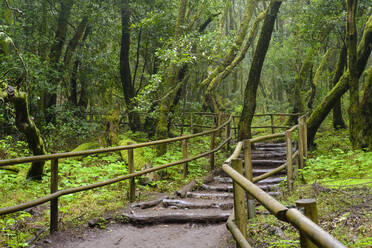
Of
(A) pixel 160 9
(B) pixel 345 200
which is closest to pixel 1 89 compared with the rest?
(B) pixel 345 200

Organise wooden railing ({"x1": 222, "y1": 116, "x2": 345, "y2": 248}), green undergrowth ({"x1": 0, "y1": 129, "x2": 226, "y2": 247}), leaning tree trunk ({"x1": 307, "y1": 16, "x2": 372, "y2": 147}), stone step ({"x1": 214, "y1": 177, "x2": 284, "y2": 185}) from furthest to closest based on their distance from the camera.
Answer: leaning tree trunk ({"x1": 307, "y1": 16, "x2": 372, "y2": 147}) → stone step ({"x1": 214, "y1": 177, "x2": 284, "y2": 185}) → green undergrowth ({"x1": 0, "y1": 129, "x2": 226, "y2": 247}) → wooden railing ({"x1": 222, "y1": 116, "x2": 345, "y2": 248})

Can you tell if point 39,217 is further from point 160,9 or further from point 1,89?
point 160,9

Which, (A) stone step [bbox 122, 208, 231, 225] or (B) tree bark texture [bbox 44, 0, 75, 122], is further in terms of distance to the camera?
(B) tree bark texture [bbox 44, 0, 75, 122]

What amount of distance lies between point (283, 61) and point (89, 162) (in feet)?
55.9

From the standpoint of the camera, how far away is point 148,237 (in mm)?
4840

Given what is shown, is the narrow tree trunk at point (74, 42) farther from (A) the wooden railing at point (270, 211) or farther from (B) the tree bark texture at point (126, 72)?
(A) the wooden railing at point (270, 211)

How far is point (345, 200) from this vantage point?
4750 mm

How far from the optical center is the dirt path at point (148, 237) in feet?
14.5

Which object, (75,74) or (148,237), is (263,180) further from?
(75,74)

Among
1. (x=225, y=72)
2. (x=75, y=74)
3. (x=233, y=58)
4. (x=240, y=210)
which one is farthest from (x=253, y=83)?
(x=75, y=74)

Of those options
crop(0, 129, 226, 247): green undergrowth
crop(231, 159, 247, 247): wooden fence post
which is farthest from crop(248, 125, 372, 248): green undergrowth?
crop(0, 129, 226, 247): green undergrowth

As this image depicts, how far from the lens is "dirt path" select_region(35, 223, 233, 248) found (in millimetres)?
4406

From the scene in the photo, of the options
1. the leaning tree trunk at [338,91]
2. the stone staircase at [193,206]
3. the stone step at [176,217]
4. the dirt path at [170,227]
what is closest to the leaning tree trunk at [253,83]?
the leaning tree trunk at [338,91]

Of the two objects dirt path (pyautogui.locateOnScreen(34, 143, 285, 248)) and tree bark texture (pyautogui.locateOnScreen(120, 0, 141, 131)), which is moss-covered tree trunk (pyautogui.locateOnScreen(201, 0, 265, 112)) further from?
dirt path (pyautogui.locateOnScreen(34, 143, 285, 248))
